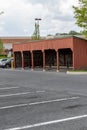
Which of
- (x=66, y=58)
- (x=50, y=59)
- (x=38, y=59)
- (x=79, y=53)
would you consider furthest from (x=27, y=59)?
(x=79, y=53)

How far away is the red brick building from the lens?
1812 inches

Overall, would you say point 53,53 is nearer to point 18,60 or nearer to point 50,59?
point 50,59

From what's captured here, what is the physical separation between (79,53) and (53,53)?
10593 mm

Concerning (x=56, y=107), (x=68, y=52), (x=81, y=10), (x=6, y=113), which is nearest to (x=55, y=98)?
(x=56, y=107)

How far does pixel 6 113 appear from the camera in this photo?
42.1ft

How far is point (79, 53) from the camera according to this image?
151 ft

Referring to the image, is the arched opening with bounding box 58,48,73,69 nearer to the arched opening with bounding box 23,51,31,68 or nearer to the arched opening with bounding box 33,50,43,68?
the arched opening with bounding box 33,50,43,68

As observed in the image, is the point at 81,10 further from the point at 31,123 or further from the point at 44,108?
the point at 31,123

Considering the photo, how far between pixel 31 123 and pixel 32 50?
4513cm

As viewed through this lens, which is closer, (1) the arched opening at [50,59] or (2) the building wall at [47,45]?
(2) the building wall at [47,45]

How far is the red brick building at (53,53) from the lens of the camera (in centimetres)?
4603

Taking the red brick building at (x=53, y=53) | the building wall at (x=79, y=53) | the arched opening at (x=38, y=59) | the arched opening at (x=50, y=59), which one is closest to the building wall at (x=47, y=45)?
the red brick building at (x=53, y=53)

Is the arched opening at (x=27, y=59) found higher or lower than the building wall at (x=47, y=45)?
lower

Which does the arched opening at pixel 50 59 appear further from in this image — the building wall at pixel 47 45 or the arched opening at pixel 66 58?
the building wall at pixel 47 45
